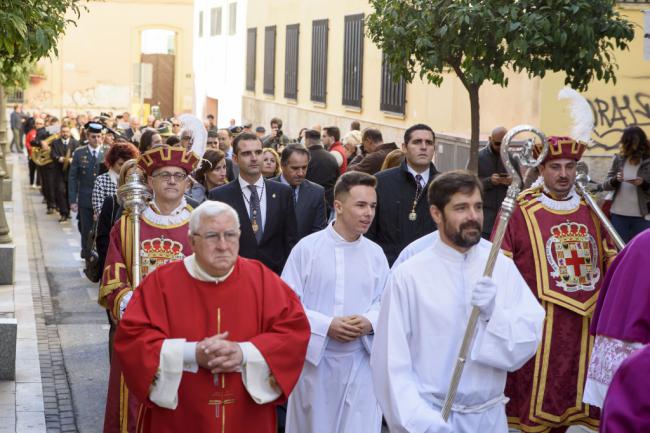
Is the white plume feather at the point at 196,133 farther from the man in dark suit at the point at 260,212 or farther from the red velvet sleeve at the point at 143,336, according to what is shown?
the red velvet sleeve at the point at 143,336

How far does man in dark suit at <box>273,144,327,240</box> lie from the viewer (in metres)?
10.0

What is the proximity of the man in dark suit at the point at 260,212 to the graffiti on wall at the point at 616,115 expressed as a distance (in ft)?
32.0

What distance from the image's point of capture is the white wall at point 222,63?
145 ft

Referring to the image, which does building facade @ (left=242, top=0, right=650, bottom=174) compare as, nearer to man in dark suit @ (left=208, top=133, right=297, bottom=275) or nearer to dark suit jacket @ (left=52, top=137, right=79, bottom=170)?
man in dark suit @ (left=208, top=133, right=297, bottom=275)

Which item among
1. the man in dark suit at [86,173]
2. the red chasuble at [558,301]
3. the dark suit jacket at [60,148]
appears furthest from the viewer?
the dark suit jacket at [60,148]

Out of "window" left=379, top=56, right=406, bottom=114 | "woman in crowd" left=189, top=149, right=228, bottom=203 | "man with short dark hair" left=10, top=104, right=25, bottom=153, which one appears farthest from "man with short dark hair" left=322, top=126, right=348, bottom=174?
"man with short dark hair" left=10, top=104, right=25, bottom=153

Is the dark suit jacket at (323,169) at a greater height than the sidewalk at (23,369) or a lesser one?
greater

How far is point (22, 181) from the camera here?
34.6 meters

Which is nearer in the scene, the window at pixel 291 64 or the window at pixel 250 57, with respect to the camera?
the window at pixel 291 64

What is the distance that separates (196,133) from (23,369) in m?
3.08

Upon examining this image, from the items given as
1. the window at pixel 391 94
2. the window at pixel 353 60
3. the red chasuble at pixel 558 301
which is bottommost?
the red chasuble at pixel 558 301

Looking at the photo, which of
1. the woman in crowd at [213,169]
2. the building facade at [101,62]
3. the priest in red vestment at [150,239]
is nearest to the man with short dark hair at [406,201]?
the priest in red vestment at [150,239]

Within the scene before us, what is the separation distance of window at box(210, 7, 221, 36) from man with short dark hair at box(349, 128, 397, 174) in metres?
35.0

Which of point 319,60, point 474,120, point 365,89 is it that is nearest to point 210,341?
point 474,120
